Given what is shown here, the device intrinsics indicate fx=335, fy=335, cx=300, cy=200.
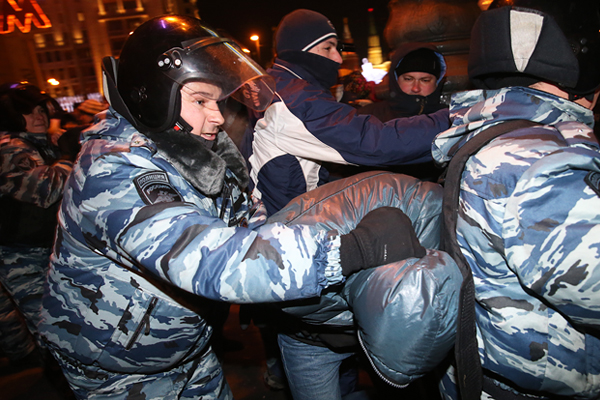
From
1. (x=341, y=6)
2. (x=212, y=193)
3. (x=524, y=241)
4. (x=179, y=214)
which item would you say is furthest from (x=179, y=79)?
(x=341, y=6)

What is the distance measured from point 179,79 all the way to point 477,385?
5.32ft

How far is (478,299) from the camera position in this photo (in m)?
1.13

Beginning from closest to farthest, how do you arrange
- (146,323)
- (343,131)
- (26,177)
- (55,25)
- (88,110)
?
1. (146,323)
2. (343,131)
3. (26,177)
4. (88,110)
5. (55,25)

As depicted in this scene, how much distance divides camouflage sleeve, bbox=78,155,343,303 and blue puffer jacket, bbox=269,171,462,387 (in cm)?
14

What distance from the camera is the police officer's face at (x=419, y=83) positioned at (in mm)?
2764

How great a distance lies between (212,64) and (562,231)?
140 centimetres

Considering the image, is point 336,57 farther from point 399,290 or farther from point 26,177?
point 26,177

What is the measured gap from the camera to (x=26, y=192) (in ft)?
9.87

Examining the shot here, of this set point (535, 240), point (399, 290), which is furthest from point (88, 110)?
point (535, 240)

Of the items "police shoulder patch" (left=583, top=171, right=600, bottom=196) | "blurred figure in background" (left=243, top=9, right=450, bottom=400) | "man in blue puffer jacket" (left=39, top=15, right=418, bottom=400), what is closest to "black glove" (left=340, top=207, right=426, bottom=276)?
"man in blue puffer jacket" (left=39, top=15, right=418, bottom=400)

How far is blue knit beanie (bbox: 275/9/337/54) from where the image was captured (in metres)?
2.18

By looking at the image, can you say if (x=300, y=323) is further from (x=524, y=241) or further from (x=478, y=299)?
(x=524, y=241)

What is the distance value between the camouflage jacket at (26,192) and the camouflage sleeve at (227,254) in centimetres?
261

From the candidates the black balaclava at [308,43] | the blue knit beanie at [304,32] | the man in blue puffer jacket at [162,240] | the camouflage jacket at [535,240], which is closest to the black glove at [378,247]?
the man in blue puffer jacket at [162,240]
